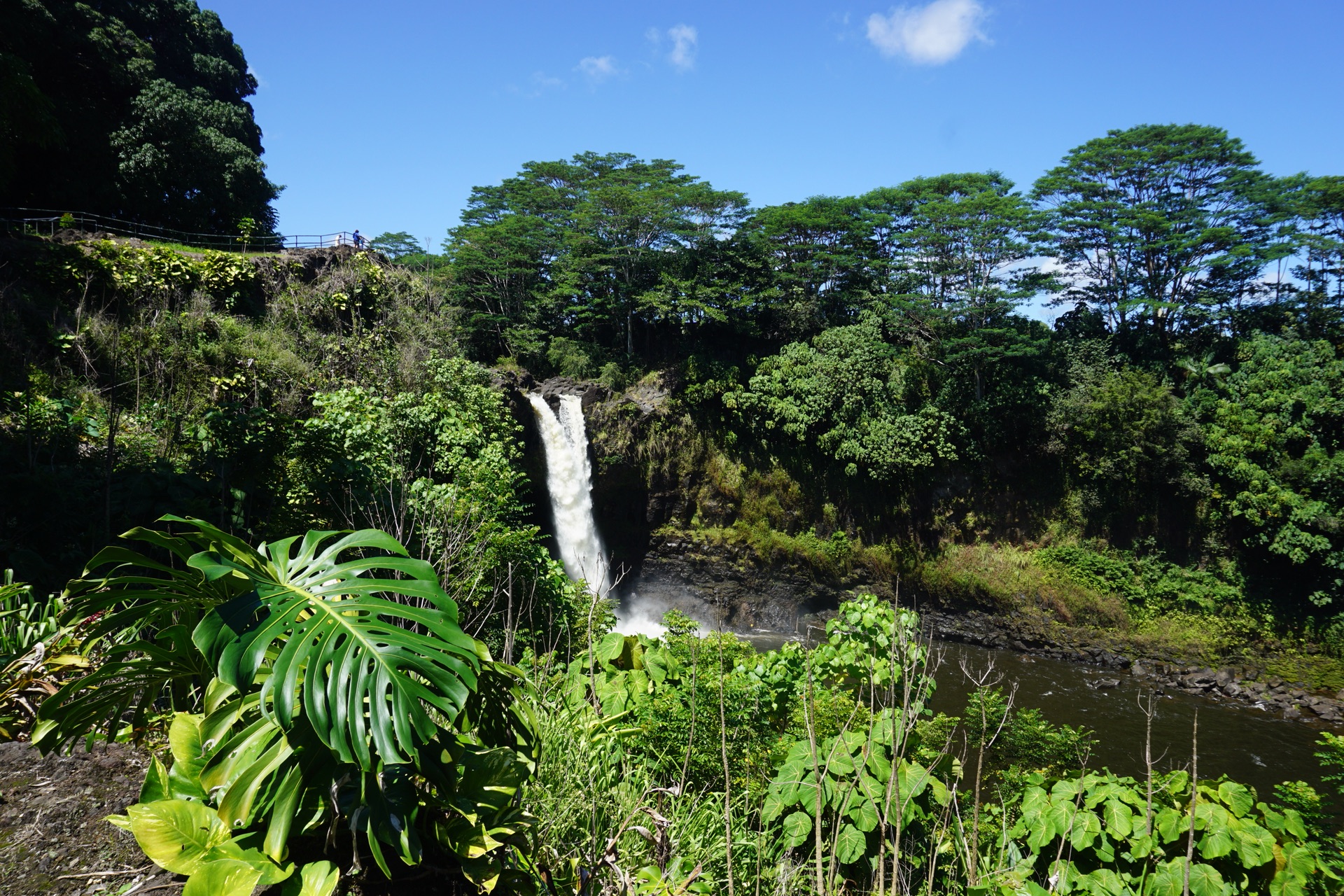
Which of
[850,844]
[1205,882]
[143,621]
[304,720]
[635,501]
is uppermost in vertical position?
[143,621]

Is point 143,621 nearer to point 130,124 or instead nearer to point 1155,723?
point 1155,723

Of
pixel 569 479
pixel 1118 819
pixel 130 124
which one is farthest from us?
pixel 130 124

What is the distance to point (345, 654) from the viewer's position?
150cm

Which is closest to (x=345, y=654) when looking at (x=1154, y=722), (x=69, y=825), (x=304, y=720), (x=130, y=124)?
(x=304, y=720)

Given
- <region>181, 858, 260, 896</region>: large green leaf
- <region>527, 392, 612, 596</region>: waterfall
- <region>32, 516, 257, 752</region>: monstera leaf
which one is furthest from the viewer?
<region>527, 392, 612, 596</region>: waterfall

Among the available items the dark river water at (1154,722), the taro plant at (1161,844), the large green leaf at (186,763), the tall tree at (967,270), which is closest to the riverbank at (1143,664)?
the dark river water at (1154,722)

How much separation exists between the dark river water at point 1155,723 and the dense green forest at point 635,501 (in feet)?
2.94

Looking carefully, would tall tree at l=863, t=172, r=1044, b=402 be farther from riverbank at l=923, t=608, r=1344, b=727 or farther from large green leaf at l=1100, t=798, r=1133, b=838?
large green leaf at l=1100, t=798, r=1133, b=838

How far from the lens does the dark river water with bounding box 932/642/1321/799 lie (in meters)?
10.5

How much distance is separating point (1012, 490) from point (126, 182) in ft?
71.4

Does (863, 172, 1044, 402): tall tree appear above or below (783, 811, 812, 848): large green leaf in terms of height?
above

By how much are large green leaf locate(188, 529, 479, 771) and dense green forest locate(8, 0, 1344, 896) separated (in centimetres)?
1

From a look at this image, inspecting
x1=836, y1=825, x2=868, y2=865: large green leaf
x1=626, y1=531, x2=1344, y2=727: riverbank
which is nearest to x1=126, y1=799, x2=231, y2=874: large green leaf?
Result: x1=836, y1=825, x2=868, y2=865: large green leaf

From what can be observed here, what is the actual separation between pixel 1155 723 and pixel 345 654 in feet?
47.4
